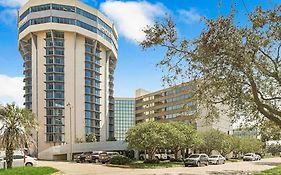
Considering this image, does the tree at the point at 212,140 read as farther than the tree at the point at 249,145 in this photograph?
No

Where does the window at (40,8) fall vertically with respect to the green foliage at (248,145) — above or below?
above

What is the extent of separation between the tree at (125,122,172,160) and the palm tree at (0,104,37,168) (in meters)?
17.8

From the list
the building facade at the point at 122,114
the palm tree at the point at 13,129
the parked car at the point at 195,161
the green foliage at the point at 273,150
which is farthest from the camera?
the building facade at the point at 122,114

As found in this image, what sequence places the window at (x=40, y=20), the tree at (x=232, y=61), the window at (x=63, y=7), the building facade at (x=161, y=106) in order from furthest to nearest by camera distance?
the building facade at (x=161, y=106) → the window at (x=63, y=7) → the window at (x=40, y=20) → the tree at (x=232, y=61)

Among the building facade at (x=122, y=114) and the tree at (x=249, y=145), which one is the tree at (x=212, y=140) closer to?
the tree at (x=249, y=145)

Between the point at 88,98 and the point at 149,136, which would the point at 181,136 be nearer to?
the point at 149,136

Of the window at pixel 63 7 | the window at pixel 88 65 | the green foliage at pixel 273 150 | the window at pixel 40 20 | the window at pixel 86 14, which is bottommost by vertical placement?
the green foliage at pixel 273 150

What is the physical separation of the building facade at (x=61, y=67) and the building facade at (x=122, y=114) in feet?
108

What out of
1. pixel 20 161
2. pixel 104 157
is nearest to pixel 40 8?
pixel 104 157

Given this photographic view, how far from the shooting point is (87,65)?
384ft

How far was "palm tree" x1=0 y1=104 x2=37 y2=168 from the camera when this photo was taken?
31.5 meters

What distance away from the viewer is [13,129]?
3167 cm

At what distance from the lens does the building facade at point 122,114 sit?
152375 millimetres

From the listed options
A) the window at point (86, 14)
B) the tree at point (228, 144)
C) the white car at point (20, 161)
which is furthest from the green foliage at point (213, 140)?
the window at point (86, 14)
